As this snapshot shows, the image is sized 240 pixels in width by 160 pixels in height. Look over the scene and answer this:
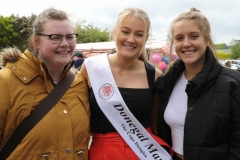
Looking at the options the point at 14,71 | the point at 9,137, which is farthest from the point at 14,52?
the point at 9,137

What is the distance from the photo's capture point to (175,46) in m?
2.30

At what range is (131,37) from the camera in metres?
2.53

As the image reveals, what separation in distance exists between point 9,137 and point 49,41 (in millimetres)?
742

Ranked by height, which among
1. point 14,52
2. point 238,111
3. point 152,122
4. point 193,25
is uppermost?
point 193,25

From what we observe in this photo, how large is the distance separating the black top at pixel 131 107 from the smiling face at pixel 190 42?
0.48 meters

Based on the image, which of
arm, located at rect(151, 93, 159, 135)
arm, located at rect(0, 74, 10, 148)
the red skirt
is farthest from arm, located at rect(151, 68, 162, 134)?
arm, located at rect(0, 74, 10, 148)

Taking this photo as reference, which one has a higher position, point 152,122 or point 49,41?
point 49,41

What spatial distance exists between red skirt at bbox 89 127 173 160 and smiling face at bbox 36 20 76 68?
707 mm

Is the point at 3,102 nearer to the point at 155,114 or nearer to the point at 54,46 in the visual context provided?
the point at 54,46

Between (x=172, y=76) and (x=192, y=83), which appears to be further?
(x=172, y=76)

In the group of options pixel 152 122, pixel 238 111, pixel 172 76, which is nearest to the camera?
pixel 238 111

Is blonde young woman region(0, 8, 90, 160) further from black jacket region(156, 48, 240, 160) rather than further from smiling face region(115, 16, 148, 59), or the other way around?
black jacket region(156, 48, 240, 160)

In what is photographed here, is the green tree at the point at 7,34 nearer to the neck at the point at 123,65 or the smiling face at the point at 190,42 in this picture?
the neck at the point at 123,65

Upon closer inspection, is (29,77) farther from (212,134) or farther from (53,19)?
(212,134)
